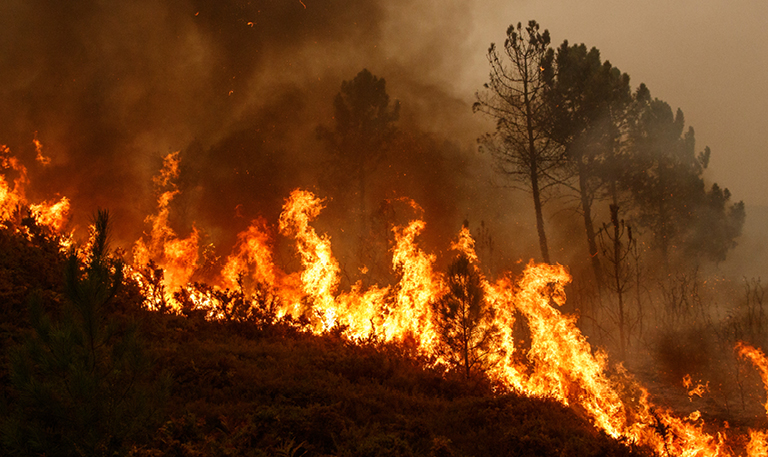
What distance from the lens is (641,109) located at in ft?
85.8

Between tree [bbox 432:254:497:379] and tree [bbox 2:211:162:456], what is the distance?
24.0ft

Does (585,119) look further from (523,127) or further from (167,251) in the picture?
(167,251)

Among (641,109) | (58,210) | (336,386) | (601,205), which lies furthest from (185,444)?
(601,205)

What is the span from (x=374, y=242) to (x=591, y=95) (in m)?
12.8

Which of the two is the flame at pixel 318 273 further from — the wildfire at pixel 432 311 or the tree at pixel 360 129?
the tree at pixel 360 129

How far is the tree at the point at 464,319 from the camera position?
1080 centimetres

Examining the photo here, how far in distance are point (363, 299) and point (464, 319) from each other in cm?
423

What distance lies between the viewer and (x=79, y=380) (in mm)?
4398

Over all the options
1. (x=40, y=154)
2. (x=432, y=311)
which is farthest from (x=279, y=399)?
(x=40, y=154)

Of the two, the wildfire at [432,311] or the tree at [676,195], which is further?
the tree at [676,195]

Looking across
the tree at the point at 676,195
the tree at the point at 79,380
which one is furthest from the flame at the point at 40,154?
the tree at the point at 676,195

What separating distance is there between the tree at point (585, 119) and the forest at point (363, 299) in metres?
0.12

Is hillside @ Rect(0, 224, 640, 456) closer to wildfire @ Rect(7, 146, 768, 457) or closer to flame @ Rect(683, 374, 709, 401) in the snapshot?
wildfire @ Rect(7, 146, 768, 457)

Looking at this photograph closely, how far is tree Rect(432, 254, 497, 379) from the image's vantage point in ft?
35.4
